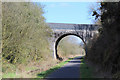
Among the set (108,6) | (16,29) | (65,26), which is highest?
(65,26)

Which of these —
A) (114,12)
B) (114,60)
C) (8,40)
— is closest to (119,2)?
(114,12)

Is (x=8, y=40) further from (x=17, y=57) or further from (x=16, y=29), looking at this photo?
(x=17, y=57)

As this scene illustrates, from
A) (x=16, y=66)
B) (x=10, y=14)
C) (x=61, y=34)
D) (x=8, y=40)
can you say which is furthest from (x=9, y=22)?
(x=61, y=34)

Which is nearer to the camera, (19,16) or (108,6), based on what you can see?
(108,6)

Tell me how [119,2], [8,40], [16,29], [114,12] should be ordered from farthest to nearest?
[16,29] < [8,40] < [114,12] < [119,2]

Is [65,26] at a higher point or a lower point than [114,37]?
higher

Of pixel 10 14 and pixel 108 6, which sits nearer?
pixel 108 6

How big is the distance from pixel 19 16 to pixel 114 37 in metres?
7.64

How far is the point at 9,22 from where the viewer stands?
519 inches

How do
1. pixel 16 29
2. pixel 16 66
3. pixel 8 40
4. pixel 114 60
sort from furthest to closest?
pixel 16 66 < pixel 16 29 < pixel 8 40 < pixel 114 60

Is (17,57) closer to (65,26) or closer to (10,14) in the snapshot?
(10,14)

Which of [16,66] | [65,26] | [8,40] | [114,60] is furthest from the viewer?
[65,26]

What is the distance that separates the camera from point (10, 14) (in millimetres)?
13234

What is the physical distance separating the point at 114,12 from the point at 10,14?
7057mm
